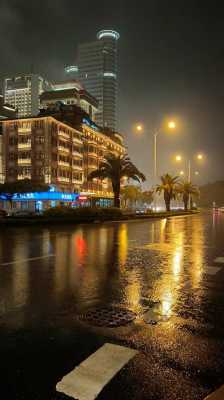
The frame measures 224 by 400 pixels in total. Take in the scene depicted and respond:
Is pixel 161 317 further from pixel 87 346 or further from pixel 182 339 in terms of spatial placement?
pixel 87 346

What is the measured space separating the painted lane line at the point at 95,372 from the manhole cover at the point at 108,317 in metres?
0.90

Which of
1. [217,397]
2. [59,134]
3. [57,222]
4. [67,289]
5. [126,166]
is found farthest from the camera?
[59,134]

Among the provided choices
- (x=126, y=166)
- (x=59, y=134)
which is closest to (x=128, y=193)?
(x=59, y=134)

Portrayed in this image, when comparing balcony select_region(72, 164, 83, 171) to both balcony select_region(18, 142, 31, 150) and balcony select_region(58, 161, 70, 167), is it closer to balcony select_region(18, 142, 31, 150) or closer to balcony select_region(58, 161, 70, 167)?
balcony select_region(58, 161, 70, 167)

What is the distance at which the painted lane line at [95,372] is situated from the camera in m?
3.23

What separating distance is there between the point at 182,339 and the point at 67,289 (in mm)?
3232

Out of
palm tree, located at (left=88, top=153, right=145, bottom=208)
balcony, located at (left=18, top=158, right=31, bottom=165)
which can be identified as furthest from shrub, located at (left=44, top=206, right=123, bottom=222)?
balcony, located at (left=18, top=158, right=31, bottom=165)

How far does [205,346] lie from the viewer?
4.24 m

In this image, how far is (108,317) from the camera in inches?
212

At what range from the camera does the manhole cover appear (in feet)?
16.7

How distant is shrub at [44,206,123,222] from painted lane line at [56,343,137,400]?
27159 millimetres

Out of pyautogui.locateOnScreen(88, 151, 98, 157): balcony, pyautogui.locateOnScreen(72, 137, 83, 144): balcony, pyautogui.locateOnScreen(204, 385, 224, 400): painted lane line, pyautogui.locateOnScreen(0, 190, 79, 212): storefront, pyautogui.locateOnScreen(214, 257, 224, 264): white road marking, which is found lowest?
pyautogui.locateOnScreen(214, 257, 224, 264): white road marking

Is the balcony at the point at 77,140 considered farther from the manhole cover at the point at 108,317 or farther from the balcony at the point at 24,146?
the manhole cover at the point at 108,317

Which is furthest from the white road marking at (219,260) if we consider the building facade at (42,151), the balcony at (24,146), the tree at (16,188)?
the balcony at (24,146)
